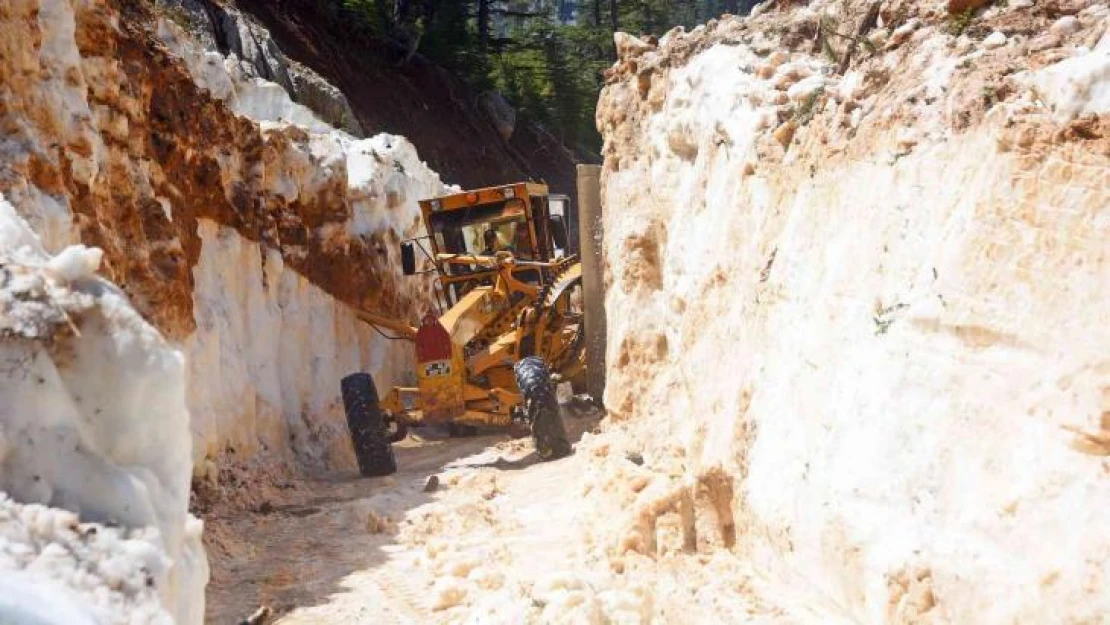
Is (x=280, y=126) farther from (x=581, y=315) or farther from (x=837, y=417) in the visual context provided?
(x=837, y=417)

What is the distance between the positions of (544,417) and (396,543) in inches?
131

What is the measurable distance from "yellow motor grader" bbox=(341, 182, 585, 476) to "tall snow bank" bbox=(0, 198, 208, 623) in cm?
905

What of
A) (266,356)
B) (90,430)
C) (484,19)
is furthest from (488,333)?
(484,19)

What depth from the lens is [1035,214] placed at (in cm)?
444

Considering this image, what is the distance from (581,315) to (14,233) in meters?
11.8

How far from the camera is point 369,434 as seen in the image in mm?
12484

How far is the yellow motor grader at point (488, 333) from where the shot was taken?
12516 millimetres

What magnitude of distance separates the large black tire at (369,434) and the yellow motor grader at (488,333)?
0.4 inches

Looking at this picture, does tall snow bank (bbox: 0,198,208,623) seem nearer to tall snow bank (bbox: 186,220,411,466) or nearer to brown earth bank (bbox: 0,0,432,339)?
brown earth bank (bbox: 0,0,432,339)

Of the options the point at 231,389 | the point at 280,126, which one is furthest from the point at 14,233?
the point at 280,126

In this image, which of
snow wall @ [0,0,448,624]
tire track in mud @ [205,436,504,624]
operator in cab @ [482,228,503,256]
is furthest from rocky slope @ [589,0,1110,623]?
operator in cab @ [482,228,503,256]

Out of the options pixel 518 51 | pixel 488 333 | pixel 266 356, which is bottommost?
pixel 488 333

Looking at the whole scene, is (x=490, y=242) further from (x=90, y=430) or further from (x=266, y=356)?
(x=90, y=430)

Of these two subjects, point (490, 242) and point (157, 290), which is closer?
point (157, 290)
